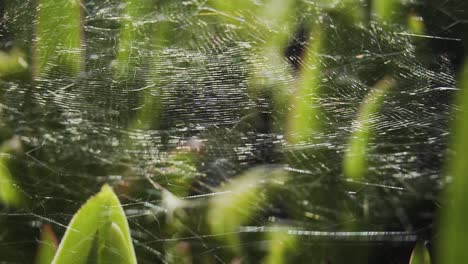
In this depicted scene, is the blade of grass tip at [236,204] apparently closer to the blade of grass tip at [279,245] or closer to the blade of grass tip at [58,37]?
the blade of grass tip at [279,245]

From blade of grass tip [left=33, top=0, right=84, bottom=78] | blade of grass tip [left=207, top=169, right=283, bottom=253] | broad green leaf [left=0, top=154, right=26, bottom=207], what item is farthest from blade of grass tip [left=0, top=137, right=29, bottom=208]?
blade of grass tip [left=207, top=169, right=283, bottom=253]

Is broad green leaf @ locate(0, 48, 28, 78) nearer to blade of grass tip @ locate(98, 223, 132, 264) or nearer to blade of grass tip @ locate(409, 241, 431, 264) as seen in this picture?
blade of grass tip @ locate(98, 223, 132, 264)

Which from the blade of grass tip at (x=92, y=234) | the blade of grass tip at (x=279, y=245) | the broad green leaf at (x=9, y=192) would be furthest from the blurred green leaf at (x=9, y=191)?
the blade of grass tip at (x=279, y=245)

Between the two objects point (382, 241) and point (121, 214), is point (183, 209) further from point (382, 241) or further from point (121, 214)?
point (382, 241)

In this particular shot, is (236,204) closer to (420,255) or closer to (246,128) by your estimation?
(246,128)

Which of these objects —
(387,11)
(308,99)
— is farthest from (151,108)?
(387,11)

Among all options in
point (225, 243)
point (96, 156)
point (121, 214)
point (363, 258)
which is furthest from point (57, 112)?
point (363, 258)
